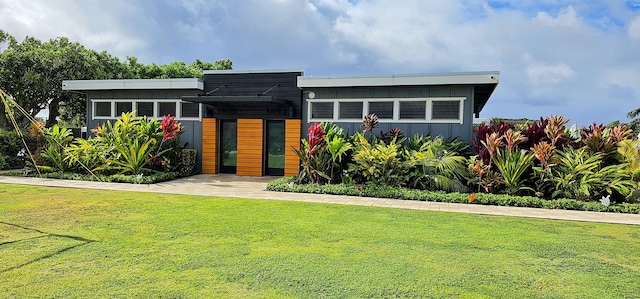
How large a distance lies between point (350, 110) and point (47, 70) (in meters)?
15.3

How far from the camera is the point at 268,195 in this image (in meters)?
8.75

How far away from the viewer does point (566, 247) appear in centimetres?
480

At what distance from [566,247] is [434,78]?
6.68 m

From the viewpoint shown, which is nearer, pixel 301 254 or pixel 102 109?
pixel 301 254

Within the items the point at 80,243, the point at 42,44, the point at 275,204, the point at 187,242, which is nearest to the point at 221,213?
the point at 275,204

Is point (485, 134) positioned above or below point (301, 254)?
above

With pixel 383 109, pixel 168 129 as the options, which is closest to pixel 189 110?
pixel 168 129

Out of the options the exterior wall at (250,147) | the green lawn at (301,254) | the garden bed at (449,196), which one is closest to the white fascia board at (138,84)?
the exterior wall at (250,147)

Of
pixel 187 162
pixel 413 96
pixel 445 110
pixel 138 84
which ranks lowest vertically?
pixel 187 162

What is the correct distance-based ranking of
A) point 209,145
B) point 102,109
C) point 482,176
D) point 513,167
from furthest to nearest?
1. point 102,109
2. point 209,145
3. point 482,176
4. point 513,167

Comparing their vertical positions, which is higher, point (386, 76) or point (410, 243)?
point (386, 76)

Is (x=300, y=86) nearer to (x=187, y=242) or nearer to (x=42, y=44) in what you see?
(x=187, y=242)

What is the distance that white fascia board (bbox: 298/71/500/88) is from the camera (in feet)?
33.4

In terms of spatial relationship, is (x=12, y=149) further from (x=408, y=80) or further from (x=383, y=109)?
(x=408, y=80)
